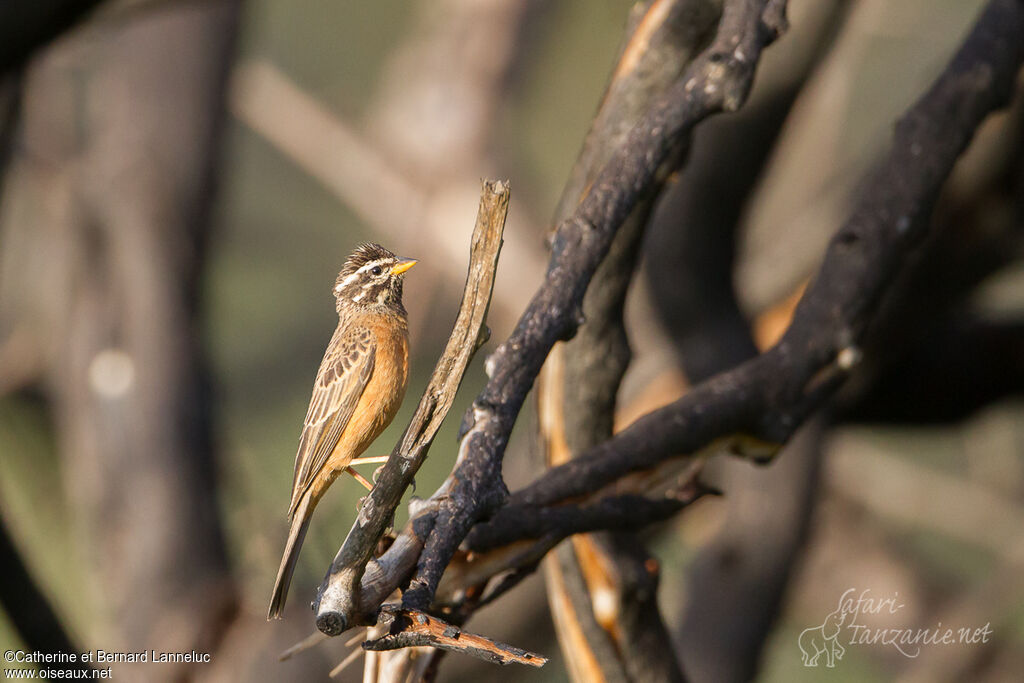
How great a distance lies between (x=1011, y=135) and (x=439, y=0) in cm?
345

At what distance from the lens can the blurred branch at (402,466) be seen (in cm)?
74

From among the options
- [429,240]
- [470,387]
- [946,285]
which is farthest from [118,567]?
[946,285]

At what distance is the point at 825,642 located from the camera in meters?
3.41

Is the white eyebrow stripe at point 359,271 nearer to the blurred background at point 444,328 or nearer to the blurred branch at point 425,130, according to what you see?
the blurred background at point 444,328

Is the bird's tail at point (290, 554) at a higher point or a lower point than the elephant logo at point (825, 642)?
lower

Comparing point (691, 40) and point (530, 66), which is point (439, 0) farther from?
point (691, 40)

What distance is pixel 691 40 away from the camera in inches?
68.0

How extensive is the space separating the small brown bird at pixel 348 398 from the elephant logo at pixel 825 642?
8.37 ft

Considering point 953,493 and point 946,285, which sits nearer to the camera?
point 946,285

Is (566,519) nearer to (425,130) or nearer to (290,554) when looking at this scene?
(290,554)

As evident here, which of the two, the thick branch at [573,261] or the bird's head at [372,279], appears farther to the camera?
the thick branch at [573,261]

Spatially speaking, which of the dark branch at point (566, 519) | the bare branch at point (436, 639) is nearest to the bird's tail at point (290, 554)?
the bare branch at point (436, 639)

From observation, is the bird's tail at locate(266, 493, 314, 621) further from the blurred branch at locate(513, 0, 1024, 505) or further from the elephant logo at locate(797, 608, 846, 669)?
the elephant logo at locate(797, 608, 846, 669)

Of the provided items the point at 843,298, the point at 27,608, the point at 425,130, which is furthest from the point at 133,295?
the point at 843,298
